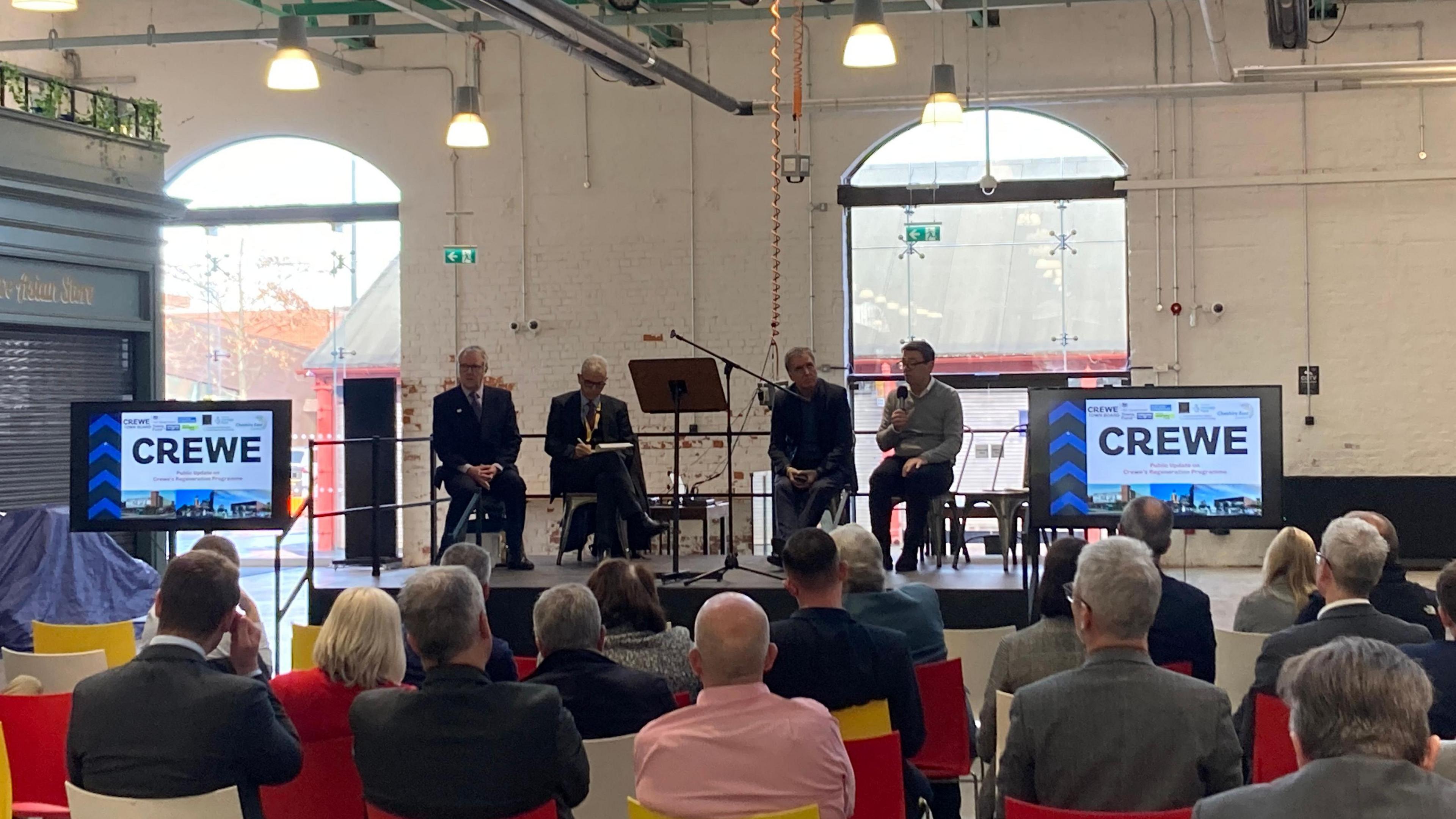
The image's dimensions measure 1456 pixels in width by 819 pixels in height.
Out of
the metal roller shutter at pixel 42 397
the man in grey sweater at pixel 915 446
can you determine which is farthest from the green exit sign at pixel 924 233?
the metal roller shutter at pixel 42 397

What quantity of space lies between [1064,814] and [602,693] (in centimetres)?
122

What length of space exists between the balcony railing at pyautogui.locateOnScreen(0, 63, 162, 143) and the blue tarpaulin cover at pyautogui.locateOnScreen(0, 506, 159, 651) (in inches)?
95.4

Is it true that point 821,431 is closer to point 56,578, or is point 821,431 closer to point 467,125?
point 467,125

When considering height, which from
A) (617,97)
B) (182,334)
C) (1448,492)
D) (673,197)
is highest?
(617,97)

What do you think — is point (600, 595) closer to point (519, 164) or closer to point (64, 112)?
point (64, 112)

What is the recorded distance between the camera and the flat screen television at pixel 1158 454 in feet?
20.9

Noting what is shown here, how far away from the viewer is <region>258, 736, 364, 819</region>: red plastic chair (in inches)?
123

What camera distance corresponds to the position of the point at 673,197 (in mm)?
11336

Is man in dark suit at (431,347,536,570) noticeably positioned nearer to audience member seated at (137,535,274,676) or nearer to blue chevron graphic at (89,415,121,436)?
blue chevron graphic at (89,415,121,436)

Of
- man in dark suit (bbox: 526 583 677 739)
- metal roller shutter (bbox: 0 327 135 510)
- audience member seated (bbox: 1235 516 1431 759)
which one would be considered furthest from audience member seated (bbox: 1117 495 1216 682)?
metal roller shutter (bbox: 0 327 135 510)

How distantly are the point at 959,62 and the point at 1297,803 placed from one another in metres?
9.72

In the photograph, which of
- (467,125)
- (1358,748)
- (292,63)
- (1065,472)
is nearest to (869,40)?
(1065,472)

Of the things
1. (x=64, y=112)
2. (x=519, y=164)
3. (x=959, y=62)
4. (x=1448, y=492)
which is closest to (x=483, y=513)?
(x=64, y=112)

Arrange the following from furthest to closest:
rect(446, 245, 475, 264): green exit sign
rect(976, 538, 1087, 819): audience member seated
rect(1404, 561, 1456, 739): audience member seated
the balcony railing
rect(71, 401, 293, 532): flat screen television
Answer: rect(446, 245, 475, 264): green exit sign → the balcony railing → rect(71, 401, 293, 532): flat screen television → rect(976, 538, 1087, 819): audience member seated → rect(1404, 561, 1456, 739): audience member seated
